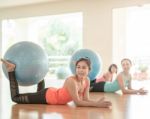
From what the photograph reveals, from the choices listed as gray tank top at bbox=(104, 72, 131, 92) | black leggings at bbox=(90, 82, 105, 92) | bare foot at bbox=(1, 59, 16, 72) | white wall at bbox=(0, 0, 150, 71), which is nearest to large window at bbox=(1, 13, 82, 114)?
white wall at bbox=(0, 0, 150, 71)

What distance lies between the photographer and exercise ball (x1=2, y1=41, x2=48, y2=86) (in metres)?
3.08

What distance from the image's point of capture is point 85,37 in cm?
755

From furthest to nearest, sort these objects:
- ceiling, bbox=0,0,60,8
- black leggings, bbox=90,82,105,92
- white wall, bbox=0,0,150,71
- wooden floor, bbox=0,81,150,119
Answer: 1. ceiling, bbox=0,0,60,8
2. white wall, bbox=0,0,150,71
3. black leggings, bbox=90,82,105,92
4. wooden floor, bbox=0,81,150,119

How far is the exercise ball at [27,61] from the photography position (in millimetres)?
3082

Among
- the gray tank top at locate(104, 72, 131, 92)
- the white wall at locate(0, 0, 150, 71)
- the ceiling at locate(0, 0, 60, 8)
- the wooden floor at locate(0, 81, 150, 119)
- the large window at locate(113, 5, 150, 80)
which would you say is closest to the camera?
the wooden floor at locate(0, 81, 150, 119)

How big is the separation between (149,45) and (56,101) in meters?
5.38

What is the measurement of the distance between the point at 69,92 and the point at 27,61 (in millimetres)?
638

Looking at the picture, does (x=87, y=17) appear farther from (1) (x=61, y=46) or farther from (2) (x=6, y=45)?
(2) (x=6, y=45)

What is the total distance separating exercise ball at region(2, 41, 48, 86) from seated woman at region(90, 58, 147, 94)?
142cm

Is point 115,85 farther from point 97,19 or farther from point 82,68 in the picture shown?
point 97,19

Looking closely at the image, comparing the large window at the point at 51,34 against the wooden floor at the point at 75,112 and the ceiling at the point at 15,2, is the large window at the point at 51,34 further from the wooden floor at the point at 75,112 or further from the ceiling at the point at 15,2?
the wooden floor at the point at 75,112

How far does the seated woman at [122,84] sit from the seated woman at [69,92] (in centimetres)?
119

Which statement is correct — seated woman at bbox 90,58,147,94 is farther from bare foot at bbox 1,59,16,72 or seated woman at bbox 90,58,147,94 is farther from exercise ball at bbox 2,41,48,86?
bare foot at bbox 1,59,16,72

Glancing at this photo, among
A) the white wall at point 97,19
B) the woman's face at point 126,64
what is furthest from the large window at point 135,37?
the woman's face at point 126,64
